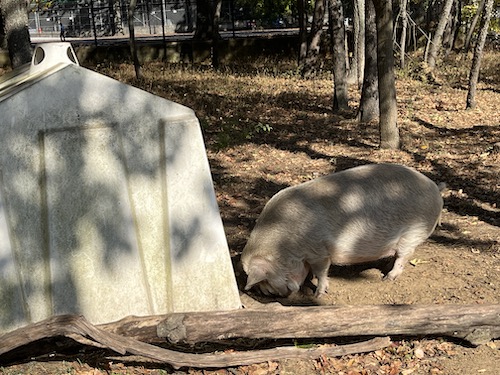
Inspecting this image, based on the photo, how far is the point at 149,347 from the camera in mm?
4047

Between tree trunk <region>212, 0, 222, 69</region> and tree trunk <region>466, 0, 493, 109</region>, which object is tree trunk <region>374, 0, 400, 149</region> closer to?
tree trunk <region>466, 0, 493, 109</region>

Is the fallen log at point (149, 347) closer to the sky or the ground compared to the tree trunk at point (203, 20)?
closer to the ground

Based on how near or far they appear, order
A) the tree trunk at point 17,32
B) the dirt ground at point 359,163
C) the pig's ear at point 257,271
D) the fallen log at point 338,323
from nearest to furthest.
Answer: the fallen log at point 338,323 → the dirt ground at point 359,163 → the pig's ear at point 257,271 → the tree trunk at point 17,32

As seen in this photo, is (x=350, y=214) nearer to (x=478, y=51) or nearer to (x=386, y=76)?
(x=386, y=76)

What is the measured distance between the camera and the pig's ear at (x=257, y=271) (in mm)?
5095

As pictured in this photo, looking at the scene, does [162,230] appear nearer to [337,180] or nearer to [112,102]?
[112,102]

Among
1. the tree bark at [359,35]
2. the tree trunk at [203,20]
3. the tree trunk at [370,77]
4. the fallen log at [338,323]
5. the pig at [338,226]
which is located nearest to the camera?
the fallen log at [338,323]

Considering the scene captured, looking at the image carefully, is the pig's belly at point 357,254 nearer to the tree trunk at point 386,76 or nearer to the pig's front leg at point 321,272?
the pig's front leg at point 321,272

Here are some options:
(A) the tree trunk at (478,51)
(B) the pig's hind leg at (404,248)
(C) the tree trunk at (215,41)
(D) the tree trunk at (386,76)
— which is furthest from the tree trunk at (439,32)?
(B) the pig's hind leg at (404,248)

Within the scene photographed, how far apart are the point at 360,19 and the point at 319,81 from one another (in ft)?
8.30

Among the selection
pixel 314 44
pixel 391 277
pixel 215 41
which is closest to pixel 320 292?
pixel 391 277

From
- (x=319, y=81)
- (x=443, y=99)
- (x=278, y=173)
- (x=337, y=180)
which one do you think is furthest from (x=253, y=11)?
(x=337, y=180)

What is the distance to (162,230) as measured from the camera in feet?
15.2

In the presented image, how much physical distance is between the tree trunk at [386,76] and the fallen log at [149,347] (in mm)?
6018
